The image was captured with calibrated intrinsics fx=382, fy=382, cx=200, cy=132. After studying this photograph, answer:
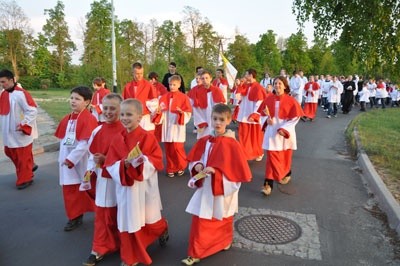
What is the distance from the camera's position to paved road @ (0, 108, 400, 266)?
4.36 metres

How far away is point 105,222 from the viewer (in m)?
4.18

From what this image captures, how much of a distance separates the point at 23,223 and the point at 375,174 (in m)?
6.20

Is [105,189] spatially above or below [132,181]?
below

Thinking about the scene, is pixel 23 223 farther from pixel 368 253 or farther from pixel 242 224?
pixel 368 253

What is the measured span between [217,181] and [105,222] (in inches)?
51.5

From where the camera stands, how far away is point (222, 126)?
4273 millimetres

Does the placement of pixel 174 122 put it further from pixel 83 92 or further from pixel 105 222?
pixel 105 222

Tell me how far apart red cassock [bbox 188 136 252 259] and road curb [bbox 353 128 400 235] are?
248cm

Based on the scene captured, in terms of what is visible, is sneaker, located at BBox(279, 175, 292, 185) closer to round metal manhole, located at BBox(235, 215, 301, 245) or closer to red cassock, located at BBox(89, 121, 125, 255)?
round metal manhole, located at BBox(235, 215, 301, 245)

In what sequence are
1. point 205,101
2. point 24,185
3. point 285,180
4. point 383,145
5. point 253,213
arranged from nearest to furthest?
point 253,213 → point 24,185 → point 285,180 → point 205,101 → point 383,145

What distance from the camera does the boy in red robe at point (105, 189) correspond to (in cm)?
415

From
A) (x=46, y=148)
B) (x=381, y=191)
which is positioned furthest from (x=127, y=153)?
(x=46, y=148)

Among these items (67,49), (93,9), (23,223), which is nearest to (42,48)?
(67,49)

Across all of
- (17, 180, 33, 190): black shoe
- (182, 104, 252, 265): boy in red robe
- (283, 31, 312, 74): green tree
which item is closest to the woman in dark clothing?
(17, 180, 33, 190): black shoe
